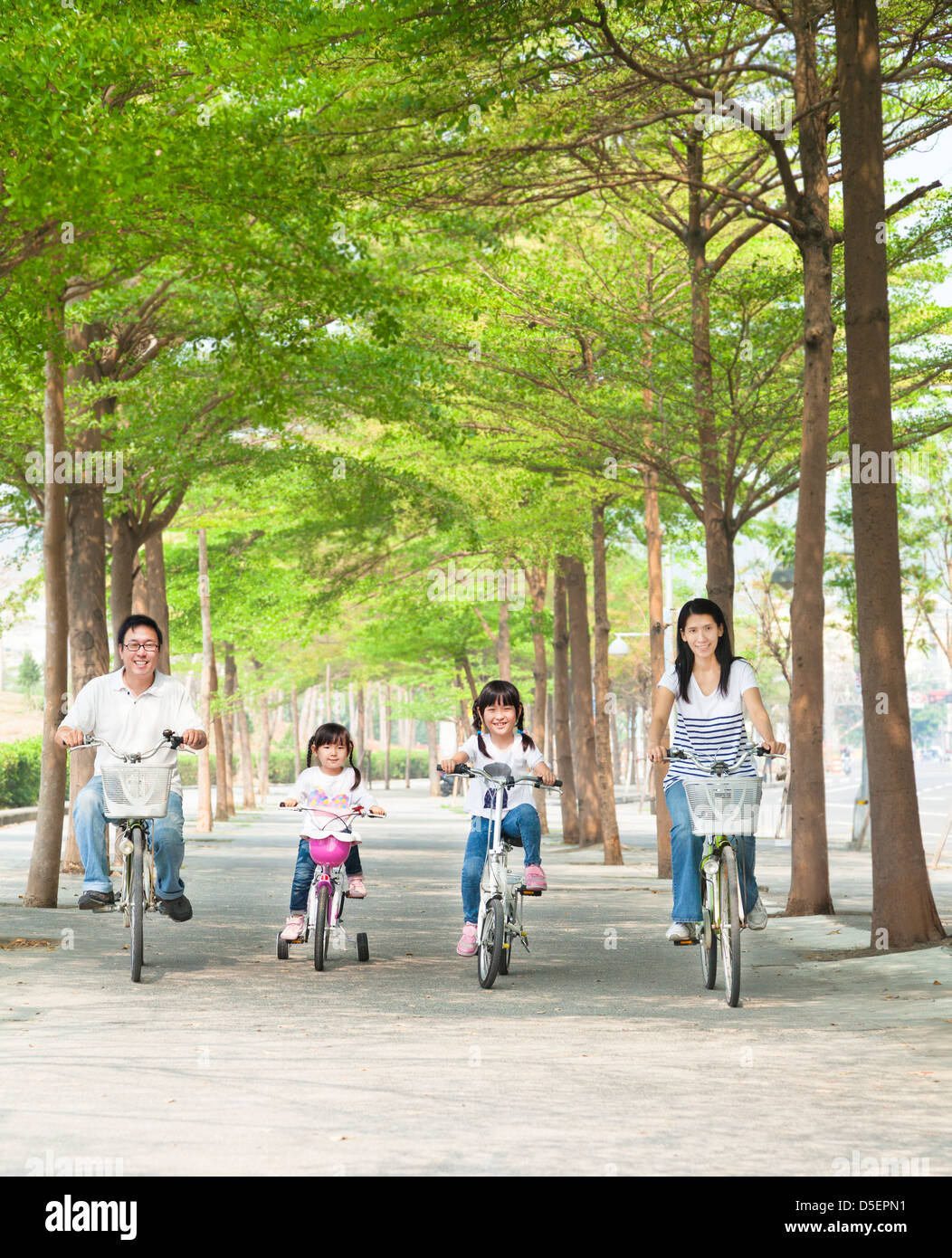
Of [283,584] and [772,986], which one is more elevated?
[283,584]

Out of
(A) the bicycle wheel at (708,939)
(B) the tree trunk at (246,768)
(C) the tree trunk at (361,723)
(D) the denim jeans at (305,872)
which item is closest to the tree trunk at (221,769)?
(B) the tree trunk at (246,768)

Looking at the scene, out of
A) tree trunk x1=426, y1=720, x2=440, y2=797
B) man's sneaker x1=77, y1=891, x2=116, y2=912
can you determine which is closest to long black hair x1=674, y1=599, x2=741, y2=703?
man's sneaker x1=77, y1=891, x2=116, y2=912

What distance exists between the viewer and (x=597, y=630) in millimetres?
24031

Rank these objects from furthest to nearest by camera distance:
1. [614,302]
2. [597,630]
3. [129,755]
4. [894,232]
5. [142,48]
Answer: [597,630] → [614,302] → [894,232] → [142,48] → [129,755]

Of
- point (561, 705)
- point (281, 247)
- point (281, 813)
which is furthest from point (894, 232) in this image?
point (281, 813)

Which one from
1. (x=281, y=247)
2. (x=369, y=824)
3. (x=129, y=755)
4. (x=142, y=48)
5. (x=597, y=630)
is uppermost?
(x=142, y=48)

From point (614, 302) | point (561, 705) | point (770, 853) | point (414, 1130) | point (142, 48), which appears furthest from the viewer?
point (561, 705)

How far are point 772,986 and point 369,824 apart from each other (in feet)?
103

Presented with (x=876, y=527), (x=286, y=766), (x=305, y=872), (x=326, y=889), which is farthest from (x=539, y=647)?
(x=286, y=766)

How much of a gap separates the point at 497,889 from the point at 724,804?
5.19ft

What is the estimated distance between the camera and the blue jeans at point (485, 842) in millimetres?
9062

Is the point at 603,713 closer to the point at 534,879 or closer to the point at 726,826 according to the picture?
the point at 534,879

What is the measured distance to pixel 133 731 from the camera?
9.03m

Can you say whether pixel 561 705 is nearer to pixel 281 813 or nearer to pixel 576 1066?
pixel 281 813
